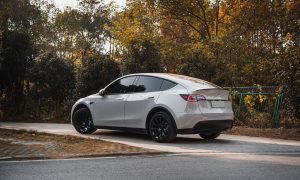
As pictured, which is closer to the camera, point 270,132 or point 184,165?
point 184,165

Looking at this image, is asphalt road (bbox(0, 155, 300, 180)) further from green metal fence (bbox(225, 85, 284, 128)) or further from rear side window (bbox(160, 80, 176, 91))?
Result: green metal fence (bbox(225, 85, 284, 128))

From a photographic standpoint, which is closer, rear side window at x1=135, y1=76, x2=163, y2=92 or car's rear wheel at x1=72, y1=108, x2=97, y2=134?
rear side window at x1=135, y1=76, x2=163, y2=92

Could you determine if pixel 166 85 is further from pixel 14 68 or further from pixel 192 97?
pixel 14 68

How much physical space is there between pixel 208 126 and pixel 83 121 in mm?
3848

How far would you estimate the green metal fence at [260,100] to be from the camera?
48.0ft

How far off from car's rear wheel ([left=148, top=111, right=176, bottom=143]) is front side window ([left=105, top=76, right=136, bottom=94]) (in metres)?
1.29

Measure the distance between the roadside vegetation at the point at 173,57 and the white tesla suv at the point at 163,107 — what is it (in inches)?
136

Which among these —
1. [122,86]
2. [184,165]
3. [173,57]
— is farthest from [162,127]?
[173,57]

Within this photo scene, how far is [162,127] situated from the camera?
11.3 m

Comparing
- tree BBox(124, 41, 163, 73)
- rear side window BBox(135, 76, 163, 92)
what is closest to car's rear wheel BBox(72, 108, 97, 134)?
rear side window BBox(135, 76, 163, 92)

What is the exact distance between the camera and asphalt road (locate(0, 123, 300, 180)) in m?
6.84

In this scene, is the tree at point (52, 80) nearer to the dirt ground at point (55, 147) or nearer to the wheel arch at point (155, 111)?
the dirt ground at point (55, 147)

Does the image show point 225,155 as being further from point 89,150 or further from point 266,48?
point 266,48

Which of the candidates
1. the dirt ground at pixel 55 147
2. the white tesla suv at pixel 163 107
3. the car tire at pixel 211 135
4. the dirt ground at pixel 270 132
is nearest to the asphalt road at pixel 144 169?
the dirt ground at pixel 55 147
